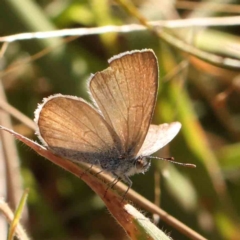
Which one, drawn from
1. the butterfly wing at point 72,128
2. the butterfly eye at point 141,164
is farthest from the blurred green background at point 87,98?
the butterfly wing at point 72,128

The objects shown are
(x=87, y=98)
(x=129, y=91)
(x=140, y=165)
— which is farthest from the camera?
(x=87, y=98)

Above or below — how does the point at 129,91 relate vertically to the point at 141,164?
above

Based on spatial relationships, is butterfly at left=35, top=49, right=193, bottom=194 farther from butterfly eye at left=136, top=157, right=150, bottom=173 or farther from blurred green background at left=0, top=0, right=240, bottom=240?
blurred green background at left=0, top=0, right=240, bottom=240

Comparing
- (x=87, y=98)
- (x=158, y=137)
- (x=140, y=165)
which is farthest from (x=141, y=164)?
(x=87, y=98)

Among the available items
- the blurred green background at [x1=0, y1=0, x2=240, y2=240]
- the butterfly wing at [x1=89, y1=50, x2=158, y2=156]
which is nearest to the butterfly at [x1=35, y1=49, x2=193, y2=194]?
the butterfly wing at [x1=89, y1=50, x2=158, y2=156]

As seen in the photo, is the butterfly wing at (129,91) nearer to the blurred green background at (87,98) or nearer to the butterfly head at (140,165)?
the butterfly head at (140,165)

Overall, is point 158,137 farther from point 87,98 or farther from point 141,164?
point 87,98
